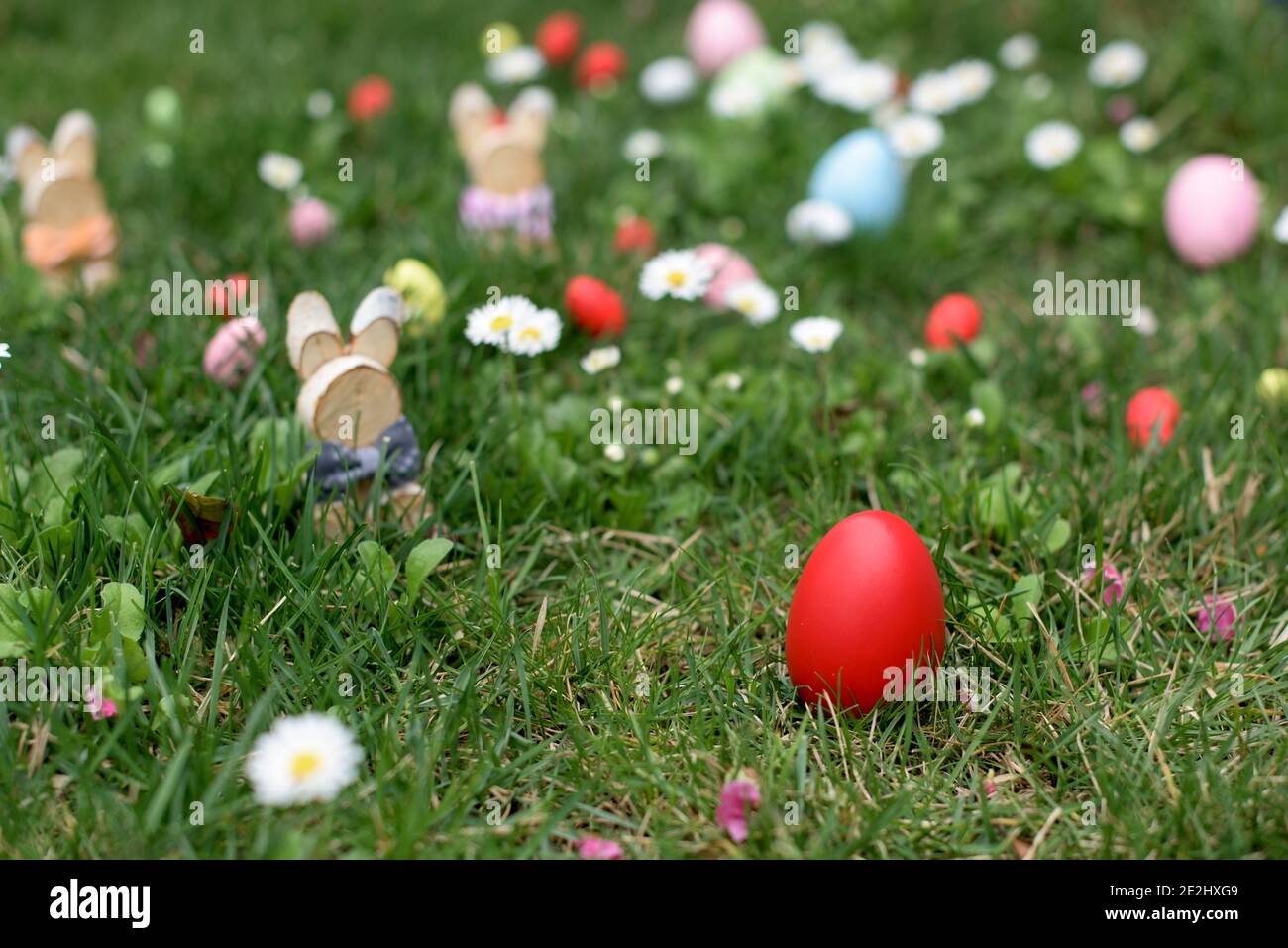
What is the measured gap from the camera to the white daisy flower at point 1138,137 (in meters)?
3.19

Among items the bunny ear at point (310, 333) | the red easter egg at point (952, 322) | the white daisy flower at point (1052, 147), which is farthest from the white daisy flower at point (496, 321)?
the white daisy flower at point (1052, 147)

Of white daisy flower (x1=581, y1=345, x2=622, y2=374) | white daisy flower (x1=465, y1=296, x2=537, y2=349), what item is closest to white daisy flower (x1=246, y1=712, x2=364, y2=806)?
white daisy flower (x1=465, y1=296, x2=537, y2=349)

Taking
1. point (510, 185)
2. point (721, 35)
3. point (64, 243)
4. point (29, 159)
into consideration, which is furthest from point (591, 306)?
point (721, 35)

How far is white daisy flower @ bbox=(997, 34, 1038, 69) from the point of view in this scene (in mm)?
3721

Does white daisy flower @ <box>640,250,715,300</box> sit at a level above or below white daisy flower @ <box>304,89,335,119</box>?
below

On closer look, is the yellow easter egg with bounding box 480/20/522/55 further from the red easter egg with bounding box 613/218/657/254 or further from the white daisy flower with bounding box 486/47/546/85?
the red easter egg with bounding box 613/218/657/254

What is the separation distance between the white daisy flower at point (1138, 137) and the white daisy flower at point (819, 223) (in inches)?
34.5

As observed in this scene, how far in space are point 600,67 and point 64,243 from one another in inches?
70.0

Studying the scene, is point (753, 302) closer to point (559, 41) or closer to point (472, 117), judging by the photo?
point (472, 117)

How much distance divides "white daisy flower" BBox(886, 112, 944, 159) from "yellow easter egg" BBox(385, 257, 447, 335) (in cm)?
132

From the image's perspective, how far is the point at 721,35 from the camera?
3799mm
